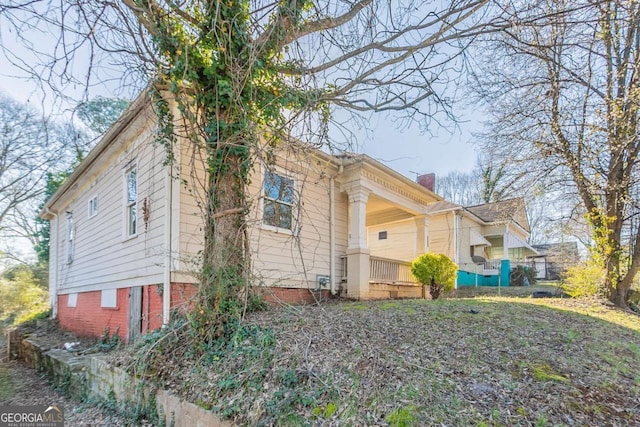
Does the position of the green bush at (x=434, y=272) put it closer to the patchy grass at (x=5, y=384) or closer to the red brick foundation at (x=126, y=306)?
the red brick foundation at (x=126, y=306)

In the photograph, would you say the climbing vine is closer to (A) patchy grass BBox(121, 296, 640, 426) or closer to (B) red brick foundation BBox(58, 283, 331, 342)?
(B) red brick foundation BBox(58, 283, 331, 342)

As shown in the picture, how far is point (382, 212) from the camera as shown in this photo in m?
11.7

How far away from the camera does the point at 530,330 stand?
15.0 ft

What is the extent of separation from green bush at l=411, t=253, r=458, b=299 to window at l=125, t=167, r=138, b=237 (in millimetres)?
6845

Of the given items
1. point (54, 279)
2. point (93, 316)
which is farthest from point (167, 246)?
point (54, 279)

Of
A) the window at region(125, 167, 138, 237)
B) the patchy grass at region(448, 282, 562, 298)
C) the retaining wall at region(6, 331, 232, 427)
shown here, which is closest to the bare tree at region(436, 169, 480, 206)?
the patchy grass at region(448, 282, 562, 298)

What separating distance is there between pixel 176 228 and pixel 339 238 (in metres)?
4.28

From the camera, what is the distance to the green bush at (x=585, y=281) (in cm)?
818

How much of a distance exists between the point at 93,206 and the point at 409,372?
9.50m

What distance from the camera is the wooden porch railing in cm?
891

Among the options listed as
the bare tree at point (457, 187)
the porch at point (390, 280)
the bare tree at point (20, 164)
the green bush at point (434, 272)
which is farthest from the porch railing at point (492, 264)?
the bare tree at point (20, 164)

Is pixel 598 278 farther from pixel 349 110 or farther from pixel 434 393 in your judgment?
pixel 434 393

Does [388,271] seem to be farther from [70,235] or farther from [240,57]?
[70,235]

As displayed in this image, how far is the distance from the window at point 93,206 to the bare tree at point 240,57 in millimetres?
5337
